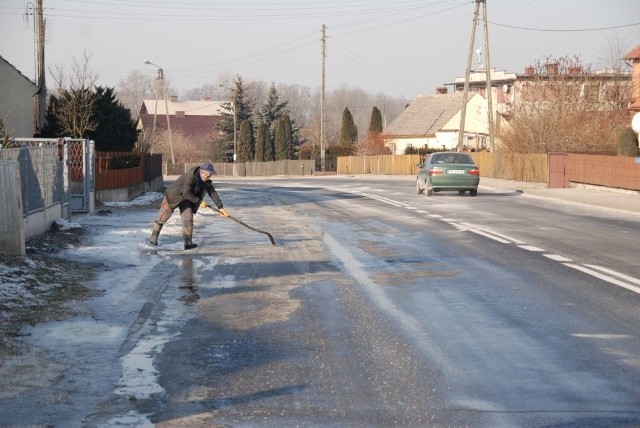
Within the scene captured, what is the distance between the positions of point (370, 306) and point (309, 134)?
11282 cm

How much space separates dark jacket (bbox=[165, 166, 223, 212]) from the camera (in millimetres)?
16422

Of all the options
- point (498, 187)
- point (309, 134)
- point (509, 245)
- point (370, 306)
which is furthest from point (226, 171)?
point (370, 306)

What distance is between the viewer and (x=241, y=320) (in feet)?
30.4

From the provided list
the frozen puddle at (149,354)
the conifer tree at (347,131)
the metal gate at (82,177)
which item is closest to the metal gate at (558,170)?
the metal gate at (82,177)

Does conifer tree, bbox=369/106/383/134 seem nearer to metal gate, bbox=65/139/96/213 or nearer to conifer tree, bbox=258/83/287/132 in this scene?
conifer tree, bbox=258/83/287/132

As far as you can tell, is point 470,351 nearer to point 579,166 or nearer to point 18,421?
point 18,421

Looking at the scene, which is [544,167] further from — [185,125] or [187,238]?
[185,125]

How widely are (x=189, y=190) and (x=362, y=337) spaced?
8668mm

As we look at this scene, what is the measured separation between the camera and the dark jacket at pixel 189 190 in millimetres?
16422

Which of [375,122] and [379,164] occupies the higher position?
[375,122]

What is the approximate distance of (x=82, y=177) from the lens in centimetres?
2389

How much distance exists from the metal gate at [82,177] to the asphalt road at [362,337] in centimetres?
679

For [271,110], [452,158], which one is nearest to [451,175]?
[452,158]

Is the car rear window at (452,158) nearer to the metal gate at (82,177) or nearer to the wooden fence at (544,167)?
the wooden fence at (544,167)
